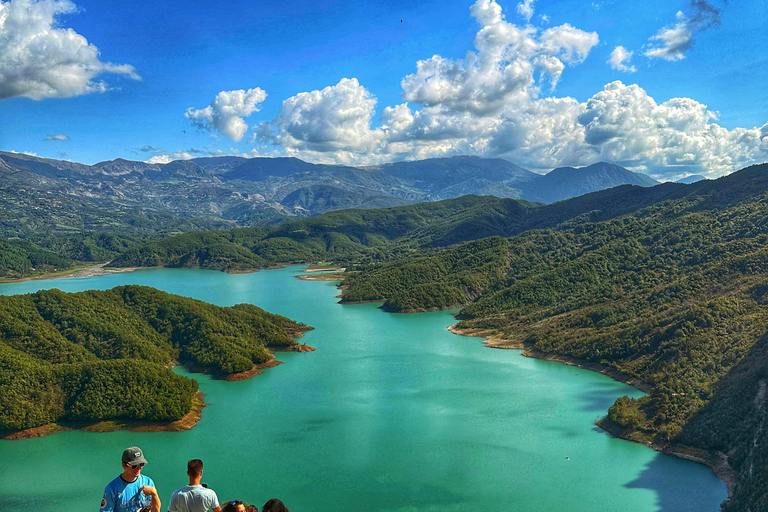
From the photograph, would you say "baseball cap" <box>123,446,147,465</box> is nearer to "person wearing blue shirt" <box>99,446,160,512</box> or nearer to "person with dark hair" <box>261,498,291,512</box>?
"person wearing blue shirt" <box>99,446,160,512</box>

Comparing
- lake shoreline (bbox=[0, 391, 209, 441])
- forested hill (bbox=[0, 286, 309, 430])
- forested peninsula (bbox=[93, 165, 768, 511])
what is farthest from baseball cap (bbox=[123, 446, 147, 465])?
forested hill (bbox=[0, 286, 309, 430])

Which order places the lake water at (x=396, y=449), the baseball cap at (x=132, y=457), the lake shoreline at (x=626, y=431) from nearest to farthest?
the baseball cap at (x=132, y=457)
the lake water at (x=396, y=449)
the lake shoreline at (x=626, y=431)

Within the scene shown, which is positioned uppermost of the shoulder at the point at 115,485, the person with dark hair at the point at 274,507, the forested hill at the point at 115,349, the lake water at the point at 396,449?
the person with dark hair at the point at 274,507

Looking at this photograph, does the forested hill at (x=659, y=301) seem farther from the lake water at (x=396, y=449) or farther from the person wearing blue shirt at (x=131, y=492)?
the person wearing blue shirt at (x=131, y=492)

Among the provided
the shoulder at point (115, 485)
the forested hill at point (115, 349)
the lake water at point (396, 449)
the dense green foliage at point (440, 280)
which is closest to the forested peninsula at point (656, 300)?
the dense green foliage at point (440, 280)

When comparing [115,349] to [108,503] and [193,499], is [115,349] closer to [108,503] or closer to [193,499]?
[108,503]

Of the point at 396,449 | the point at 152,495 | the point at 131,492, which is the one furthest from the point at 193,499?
the point at 396,449

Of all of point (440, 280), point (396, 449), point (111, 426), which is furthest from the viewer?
point (440, 280)
